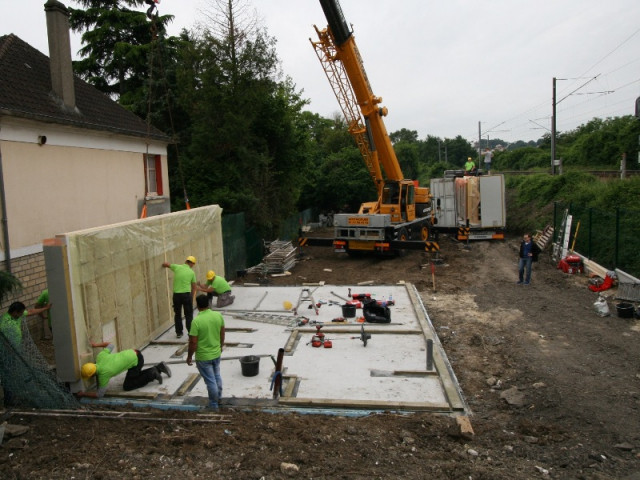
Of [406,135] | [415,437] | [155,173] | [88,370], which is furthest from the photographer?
[406,135]

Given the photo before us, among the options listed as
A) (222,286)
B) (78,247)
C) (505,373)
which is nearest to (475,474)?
(505,373)

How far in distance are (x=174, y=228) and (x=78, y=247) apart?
388 centimetres

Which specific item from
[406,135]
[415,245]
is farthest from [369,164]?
[406,135]

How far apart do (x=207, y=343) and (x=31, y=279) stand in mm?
5917

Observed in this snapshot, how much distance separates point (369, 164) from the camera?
68.4 ft

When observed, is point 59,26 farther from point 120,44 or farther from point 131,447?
point 120,44

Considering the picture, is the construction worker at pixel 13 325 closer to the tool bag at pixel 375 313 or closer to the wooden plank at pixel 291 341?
the wooden plank at pixel 291 341

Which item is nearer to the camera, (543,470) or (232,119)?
(543,470)

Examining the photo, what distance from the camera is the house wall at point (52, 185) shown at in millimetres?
10164

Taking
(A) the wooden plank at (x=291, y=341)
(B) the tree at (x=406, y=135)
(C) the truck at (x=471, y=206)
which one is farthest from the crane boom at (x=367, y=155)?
(B) the tree at (x=406, y=135)

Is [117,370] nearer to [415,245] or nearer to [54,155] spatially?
[54,155]

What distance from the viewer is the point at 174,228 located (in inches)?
445

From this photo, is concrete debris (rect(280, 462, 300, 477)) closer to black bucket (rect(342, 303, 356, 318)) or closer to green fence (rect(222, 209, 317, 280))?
black bucket (rect(342, 303, 356, 318))

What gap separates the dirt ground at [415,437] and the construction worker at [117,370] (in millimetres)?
902
